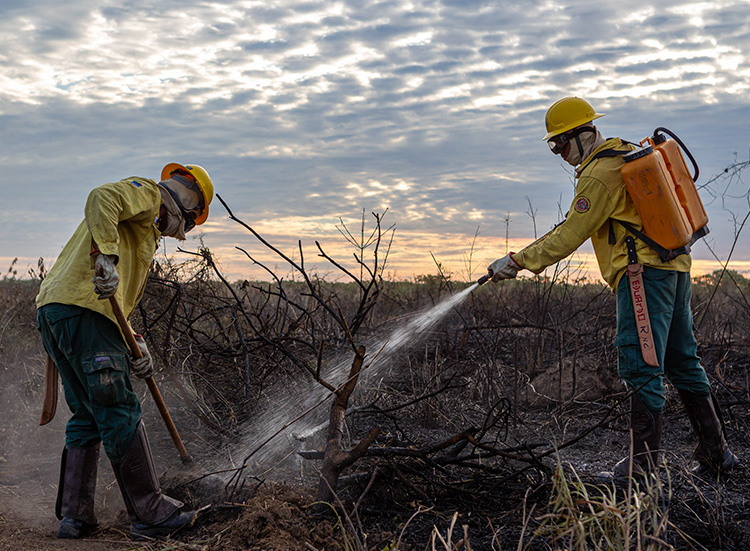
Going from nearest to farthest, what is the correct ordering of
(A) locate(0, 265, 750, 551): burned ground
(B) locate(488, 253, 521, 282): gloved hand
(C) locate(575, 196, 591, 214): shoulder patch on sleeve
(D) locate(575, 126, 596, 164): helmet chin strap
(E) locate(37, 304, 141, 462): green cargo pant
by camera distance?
(A) locate(0, 265, 750, 551): burned ground → (E) locate(37, 304, 141, 462): green cargo pant → (C) locate(575, 196, 591, 214): shoulder patch on sleeve → (D) locate(575, 126, 596, 164): helmet chin strap → (B) locate(488, 253, 521, 282): gloved hand

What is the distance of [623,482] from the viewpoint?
3.99 meters

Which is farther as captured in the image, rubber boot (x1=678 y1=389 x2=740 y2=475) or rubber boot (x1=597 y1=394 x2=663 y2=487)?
rubber boot (x1=678 y1=389 x2=740 y2=475)

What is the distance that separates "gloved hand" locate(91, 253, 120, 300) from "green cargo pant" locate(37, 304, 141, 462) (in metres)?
0.27

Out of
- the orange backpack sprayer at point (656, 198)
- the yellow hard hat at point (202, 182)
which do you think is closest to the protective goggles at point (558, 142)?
the orange backpack sprayer at point (656, 198)

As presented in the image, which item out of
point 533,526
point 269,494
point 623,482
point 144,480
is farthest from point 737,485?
point 144,480

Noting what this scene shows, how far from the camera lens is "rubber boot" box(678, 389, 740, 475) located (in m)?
4.18

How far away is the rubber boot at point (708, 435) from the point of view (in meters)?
4.18

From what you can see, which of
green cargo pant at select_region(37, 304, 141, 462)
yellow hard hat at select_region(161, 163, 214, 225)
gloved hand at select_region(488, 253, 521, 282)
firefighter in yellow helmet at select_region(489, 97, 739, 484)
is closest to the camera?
green cargo pant at select_region(37, 304, 141, 462)

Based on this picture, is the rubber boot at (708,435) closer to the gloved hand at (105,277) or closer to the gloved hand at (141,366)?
the gloved hand at (141,366)

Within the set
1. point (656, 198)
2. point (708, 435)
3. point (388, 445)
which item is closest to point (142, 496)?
point (388, 445)

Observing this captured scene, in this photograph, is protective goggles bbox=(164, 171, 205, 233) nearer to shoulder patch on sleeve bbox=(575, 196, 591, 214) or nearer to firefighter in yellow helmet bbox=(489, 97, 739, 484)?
firefighter in yellow helmet bbox=(489, 97, 739, 484)

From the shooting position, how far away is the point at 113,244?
10.9 feet

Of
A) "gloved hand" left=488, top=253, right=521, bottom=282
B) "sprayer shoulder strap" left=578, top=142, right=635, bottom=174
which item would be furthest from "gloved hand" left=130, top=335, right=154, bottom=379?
"sprayer shoulder strap" left=578, top=142, right=635, bottom=174

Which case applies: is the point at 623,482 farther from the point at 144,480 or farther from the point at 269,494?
the point at 144,480
